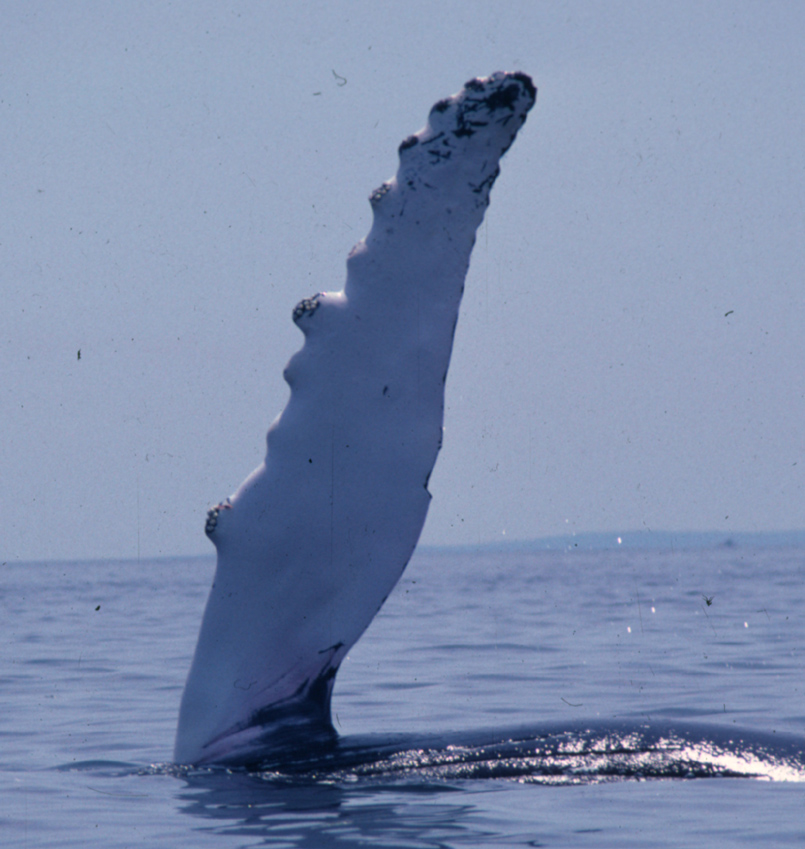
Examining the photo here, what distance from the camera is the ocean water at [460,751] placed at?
499 cm

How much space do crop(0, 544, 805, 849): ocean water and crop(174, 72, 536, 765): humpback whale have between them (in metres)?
0.69

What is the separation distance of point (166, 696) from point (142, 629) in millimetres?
11200

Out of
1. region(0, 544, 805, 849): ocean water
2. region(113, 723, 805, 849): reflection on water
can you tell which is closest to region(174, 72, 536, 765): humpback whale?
region(113, 723, 805, 849): reflection on water

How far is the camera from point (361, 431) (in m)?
5.04

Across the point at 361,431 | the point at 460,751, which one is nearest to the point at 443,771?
the point at 460,751

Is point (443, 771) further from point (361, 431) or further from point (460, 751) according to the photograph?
point (361, 431)

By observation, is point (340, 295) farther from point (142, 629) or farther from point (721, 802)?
point (142, 629)

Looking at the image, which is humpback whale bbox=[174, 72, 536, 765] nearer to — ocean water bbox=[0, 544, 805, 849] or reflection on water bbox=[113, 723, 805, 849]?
reflection on water bbox=[113, 723, 805, 849]

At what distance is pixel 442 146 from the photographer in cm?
490

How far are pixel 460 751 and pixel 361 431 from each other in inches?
67.5

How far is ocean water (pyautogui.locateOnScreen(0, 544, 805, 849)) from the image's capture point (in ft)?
16.4

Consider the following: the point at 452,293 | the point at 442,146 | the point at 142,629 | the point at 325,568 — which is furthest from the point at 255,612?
the point at 142,629

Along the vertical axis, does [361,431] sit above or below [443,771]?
above

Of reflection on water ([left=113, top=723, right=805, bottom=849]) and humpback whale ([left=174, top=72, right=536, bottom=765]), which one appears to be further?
reflection on water ([left=113, top=723, right=805, bottom=849])
